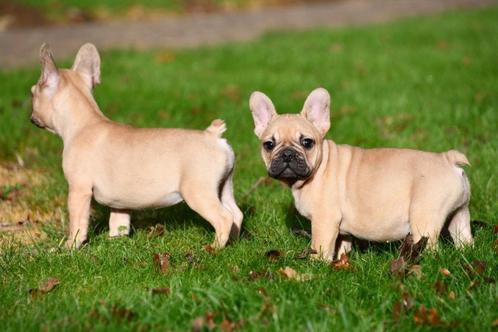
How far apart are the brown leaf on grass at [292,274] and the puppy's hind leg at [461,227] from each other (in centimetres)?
113

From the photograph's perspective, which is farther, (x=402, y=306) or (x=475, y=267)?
(x=475, y=267)

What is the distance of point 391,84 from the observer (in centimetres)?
1080

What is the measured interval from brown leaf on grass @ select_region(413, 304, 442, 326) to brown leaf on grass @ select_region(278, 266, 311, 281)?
2.41 ft

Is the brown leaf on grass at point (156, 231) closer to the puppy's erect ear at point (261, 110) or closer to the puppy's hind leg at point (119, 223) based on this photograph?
the puppy's hind leg at point (119, 223)

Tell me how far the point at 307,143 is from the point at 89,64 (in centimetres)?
198

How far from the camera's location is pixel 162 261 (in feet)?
16.3

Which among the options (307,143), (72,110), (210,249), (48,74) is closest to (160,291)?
(210,249)

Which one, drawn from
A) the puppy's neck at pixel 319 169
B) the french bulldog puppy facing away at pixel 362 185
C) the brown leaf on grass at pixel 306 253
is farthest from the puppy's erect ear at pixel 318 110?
the brown leaf on grass at pixel 306 253

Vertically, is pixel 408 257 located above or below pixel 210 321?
above

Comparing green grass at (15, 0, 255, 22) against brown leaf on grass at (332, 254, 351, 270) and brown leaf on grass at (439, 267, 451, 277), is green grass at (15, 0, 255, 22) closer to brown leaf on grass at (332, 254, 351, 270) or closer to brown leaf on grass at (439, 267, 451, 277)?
brown leaf on grass at (332, 254, 351, 270)

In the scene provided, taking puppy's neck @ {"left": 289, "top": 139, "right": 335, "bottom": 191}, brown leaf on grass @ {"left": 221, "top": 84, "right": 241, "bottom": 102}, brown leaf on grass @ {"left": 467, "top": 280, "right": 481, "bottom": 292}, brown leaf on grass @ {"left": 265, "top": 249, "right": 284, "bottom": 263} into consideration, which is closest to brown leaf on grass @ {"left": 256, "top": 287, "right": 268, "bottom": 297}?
brown leaf on grass @ {"left": 265, "top": 249, "right": 284, "bottom": 263}

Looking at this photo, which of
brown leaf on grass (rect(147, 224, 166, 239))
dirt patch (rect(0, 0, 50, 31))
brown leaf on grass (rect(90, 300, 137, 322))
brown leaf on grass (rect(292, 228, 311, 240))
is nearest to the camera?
brown leaf on grass (rect(90, 300, 137, 322))

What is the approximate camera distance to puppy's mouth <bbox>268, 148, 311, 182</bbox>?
196 inches

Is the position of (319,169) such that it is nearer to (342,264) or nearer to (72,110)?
(342,264)
